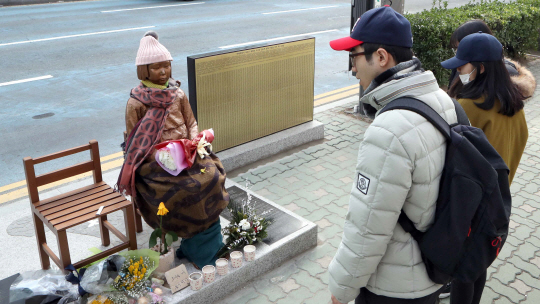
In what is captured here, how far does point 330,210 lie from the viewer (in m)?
4.95

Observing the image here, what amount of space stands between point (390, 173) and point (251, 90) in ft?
12.7

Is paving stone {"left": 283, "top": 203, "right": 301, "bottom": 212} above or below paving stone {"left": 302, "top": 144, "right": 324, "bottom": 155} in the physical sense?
below

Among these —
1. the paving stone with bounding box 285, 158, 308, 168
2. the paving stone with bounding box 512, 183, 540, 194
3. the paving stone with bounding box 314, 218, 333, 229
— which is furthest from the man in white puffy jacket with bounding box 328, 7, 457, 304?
the paving stone with bounding box 512, 183, 540, 194

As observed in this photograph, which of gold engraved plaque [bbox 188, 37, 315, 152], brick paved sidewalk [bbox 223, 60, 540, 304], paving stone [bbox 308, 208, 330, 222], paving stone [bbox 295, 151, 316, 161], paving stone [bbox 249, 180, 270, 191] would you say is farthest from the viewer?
paving stone [bbox 295, 151, 316, 161]

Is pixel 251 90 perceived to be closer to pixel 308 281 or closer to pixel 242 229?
pixel 242 229

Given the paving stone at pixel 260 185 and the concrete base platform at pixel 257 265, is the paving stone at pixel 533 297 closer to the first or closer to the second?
the concrete base platform at pixel 257 265

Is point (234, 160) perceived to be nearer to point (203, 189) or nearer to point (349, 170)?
point (349, 170)

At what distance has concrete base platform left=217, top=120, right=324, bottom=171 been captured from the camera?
5660 mm

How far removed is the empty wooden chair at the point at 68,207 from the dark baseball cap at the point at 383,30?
7.27ft

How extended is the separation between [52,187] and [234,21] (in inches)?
425

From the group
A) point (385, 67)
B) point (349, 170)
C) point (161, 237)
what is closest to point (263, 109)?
point (349, 170)

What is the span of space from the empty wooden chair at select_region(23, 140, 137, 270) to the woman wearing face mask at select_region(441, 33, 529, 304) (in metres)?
2.43

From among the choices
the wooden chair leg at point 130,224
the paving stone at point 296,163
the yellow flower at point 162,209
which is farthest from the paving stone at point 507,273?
the wooden chair leg at point 130,224

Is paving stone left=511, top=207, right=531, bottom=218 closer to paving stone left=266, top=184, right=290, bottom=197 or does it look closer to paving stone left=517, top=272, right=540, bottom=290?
paving stone left=517, top=272, right=540, bottom=290
